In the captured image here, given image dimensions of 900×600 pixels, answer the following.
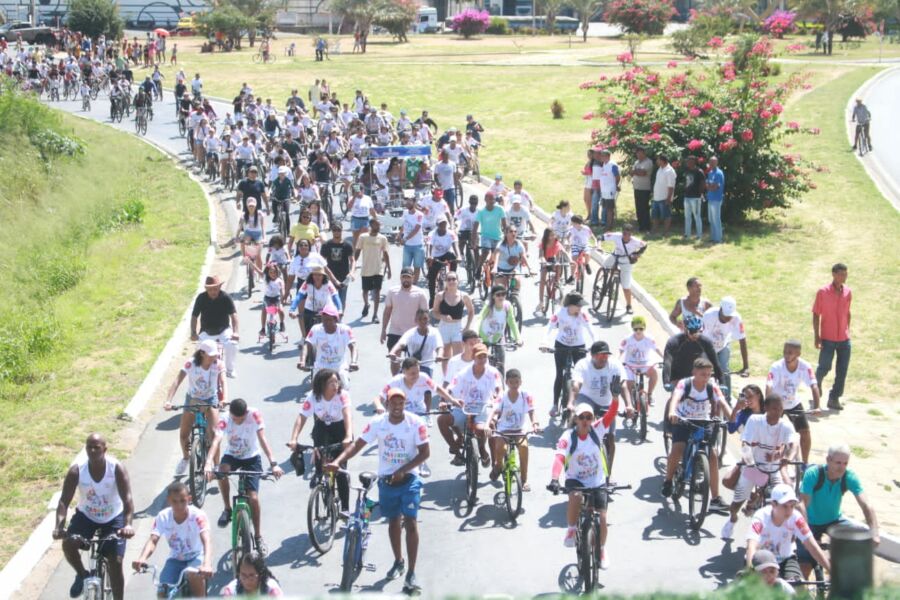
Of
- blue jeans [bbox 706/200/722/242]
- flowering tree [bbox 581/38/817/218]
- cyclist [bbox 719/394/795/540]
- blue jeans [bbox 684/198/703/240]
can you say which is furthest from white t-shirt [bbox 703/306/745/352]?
blue jeans [bbox 684/198/703/240]

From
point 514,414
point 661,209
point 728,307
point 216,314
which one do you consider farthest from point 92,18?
point 514,414

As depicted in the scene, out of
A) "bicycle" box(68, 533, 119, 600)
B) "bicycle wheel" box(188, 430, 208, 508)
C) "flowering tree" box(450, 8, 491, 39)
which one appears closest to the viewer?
"bicycle" box(68, 533, 119, 600)

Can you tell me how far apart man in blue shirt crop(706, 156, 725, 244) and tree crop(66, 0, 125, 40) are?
54.5 meters

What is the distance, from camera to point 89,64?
173ft

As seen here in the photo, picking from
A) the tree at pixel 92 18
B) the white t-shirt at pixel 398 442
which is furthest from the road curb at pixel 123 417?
the tree at pixel 92 18

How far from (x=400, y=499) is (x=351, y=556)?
667 mm

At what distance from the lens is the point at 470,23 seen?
3708 inches

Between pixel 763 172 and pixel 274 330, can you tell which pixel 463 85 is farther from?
pixel 274 330

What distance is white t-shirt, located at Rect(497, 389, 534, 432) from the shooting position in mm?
12219

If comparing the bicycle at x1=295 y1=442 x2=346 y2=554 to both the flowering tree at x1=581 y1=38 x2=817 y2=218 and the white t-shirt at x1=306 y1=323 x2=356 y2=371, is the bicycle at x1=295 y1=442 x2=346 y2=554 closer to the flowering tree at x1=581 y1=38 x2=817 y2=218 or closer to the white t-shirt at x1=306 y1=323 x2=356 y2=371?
the white t-shirt at x1=306 y1=323 x2=356 y2=371

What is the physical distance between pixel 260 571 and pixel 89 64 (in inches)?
1909

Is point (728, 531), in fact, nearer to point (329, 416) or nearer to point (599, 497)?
point (599, 497)

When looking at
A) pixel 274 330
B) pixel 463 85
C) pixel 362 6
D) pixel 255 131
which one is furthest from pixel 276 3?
pixel 274 330

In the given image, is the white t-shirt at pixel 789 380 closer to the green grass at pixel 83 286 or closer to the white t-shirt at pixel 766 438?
the white t-shirt at pixel 766 438
